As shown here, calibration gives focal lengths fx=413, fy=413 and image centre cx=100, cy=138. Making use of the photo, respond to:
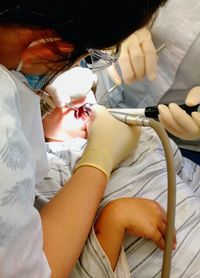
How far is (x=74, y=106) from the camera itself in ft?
3.76

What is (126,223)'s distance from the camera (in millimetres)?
940

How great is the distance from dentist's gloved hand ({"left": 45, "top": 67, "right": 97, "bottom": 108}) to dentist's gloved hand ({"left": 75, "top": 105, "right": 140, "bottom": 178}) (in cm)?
8

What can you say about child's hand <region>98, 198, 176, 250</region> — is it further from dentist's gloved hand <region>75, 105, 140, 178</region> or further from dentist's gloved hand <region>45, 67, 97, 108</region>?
dentist's gloved hand <region>45, 67, 97, 108</region>

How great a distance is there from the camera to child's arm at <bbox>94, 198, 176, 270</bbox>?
36.5 inches

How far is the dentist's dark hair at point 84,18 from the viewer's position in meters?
0.57

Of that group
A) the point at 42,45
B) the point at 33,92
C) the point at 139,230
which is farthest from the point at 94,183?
the point at 42,45

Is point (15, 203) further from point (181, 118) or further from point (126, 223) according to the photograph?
point (181, 118)

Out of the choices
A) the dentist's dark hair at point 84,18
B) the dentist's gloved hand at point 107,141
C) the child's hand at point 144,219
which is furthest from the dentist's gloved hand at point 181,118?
the dentist's dark hair at point 84,18

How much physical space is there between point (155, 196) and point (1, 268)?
→ 58 centimetres

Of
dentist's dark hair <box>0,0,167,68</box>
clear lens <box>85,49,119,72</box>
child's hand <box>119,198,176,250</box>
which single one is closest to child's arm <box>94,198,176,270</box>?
child's hand <box>119,198,176,250</box>

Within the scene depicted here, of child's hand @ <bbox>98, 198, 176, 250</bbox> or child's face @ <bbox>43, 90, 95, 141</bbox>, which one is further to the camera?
child's face @ <bbox>43, 90, 95, 141</bbox>

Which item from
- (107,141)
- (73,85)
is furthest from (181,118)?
(73,85)

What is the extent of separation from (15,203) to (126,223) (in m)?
0.39

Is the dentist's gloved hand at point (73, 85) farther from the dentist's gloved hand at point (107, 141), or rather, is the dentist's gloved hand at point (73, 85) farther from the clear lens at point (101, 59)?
the clear lens at point (101, 59)
